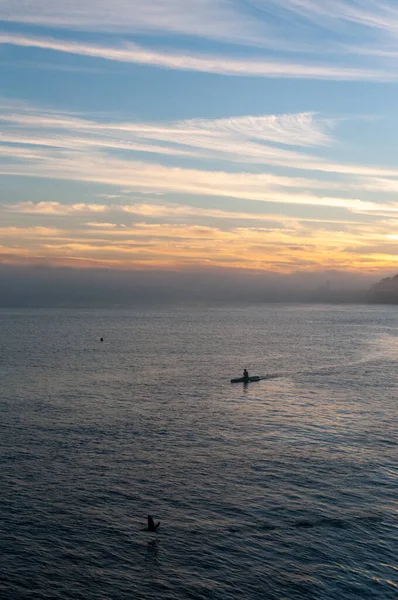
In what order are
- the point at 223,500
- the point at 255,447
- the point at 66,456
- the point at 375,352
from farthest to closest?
the point at 375,352, the point at 255,447, the point at 66,456, the point at 223,500

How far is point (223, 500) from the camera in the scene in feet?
174

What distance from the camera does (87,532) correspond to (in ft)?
153

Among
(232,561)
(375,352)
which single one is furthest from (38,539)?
(375,352)

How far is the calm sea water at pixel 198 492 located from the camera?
40562 mm

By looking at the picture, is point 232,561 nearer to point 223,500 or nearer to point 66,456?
point 223,500

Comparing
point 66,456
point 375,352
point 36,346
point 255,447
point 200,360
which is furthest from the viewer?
point 36,346

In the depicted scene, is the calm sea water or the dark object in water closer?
the calm sea water

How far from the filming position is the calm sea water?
40562mm

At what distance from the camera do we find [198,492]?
54.9 meters

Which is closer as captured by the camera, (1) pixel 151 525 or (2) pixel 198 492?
(1) pixel 151 525

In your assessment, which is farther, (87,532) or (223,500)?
(223,500)

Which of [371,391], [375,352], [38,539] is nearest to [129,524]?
[38,539]

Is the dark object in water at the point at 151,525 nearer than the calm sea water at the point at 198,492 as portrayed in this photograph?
No

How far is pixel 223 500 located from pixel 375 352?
13512 cm
